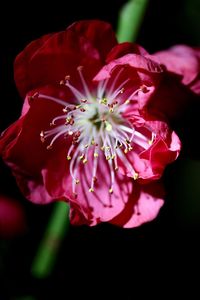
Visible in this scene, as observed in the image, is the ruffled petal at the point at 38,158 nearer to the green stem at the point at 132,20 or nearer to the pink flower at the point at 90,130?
the pink flower at the point at 90,130

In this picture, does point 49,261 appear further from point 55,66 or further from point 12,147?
point 55,66

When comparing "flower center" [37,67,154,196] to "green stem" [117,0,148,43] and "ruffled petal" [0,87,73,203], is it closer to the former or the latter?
"ruffled petal" [0,87,73,203]

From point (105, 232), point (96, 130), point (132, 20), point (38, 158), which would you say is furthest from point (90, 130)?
point (105, 232)

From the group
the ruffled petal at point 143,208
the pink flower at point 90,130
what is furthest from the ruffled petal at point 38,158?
the ruffled petal at point 143,208

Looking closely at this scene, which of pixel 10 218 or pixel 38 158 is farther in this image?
pixel 10 218

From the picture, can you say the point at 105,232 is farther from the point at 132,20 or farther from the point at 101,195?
the point at 132,20

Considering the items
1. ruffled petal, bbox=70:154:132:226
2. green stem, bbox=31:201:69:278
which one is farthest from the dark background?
ruffled petal, bbox=70:154:132:226
